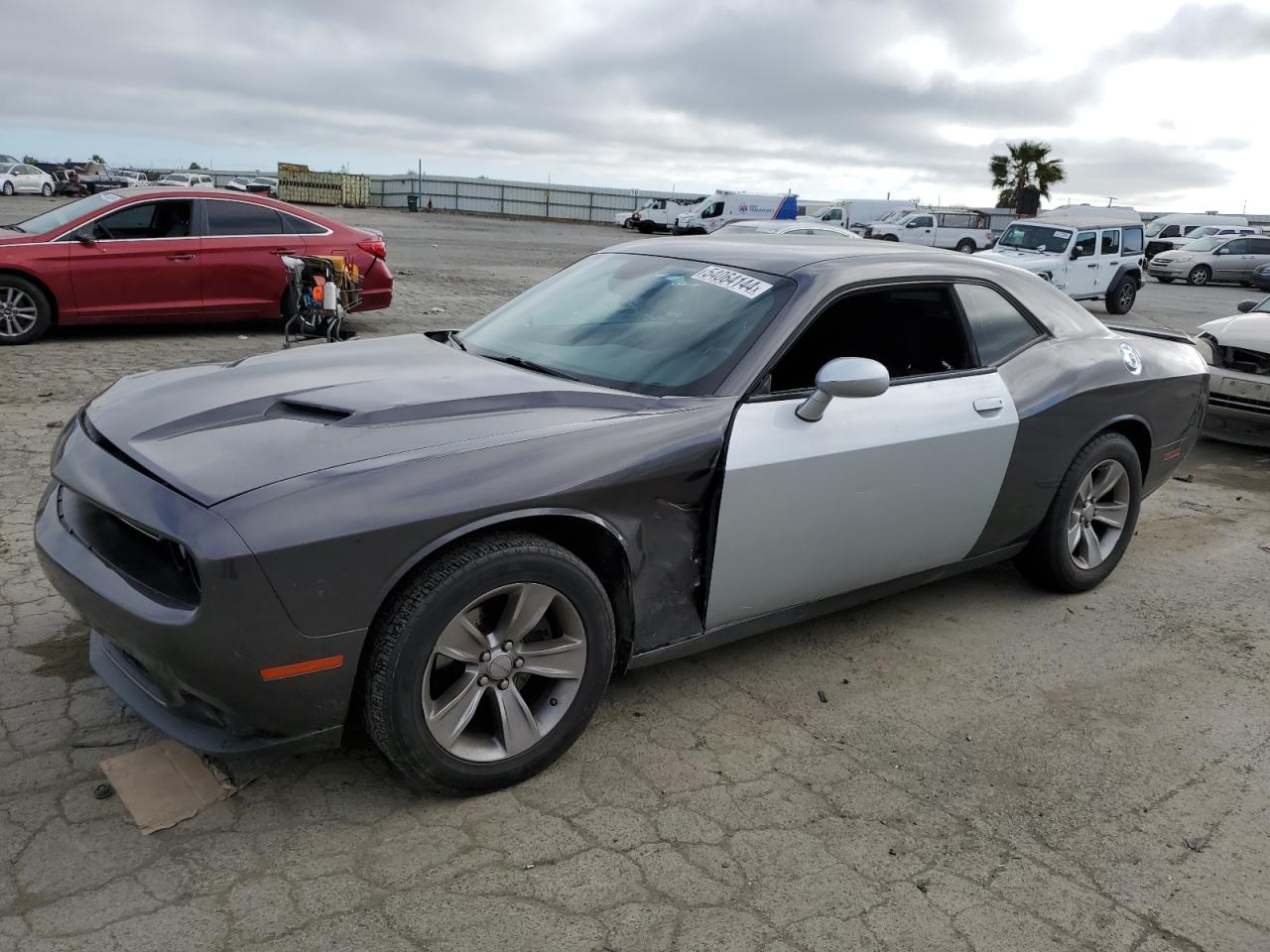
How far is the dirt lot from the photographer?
8.16 ft

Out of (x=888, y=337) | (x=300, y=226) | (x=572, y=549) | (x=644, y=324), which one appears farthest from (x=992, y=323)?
(x=300, y=226)

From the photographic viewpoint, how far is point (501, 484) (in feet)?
9.05

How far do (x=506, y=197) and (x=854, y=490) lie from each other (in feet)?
167

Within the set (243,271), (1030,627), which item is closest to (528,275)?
(243,271)

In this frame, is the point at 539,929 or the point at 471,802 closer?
the point at 539,929

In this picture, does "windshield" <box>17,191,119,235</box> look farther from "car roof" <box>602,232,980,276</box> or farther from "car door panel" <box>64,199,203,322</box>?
"car roof" <box>602,232,980,276</box>

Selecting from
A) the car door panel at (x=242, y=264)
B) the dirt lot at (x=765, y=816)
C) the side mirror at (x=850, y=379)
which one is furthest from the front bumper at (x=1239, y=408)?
the car door panel at (x=242, y=264)

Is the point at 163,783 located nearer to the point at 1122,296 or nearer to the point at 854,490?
the point at 854,490

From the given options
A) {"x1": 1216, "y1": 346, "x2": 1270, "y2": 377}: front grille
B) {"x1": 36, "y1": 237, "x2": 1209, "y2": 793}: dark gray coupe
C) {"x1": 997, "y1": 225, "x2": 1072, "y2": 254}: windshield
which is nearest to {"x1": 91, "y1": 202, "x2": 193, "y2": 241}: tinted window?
{"x1": 36, "y1": 237, "x2": 1209, "y2": 793}: dark gray coupe

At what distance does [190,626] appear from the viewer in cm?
246

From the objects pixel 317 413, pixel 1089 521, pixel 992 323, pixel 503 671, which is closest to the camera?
pixel 503 671

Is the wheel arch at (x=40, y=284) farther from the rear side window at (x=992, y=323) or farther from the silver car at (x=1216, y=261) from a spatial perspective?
the silver car at (x=1216, y=261)

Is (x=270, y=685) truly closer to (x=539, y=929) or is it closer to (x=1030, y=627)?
(x=539, y=929)

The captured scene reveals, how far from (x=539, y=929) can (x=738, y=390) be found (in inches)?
Result: 67.4
